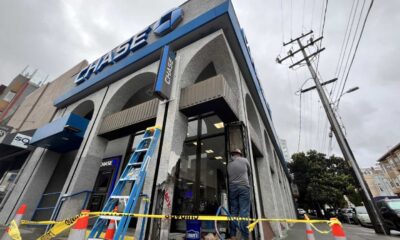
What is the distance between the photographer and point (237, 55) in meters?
7.43

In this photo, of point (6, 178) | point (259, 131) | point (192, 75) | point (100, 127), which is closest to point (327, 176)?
point (259, 131)

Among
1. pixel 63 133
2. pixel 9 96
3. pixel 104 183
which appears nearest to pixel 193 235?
pixel 104 183

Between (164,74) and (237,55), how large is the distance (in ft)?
11.7

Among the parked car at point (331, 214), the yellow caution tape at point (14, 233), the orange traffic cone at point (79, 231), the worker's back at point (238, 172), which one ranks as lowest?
the yellow caution tape at point (14, 233)

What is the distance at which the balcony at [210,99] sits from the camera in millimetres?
5348

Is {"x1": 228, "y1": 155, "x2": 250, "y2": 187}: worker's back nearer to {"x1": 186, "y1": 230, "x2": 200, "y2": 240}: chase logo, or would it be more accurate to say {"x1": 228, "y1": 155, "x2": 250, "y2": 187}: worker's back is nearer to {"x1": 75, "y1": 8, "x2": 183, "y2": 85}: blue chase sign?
{"x1": 186, "y1": 230, "x2": 200, "y2": 240}: chase logo

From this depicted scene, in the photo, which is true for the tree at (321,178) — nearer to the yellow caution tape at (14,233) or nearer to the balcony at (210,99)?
the balcony at (210,99)

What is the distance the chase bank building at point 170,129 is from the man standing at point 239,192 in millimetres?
1087

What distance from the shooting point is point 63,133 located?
7.63 meters

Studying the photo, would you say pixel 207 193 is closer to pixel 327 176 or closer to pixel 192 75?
pixel 192 75

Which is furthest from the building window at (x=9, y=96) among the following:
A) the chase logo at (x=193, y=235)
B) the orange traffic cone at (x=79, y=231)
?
the orange traffic cone at (x=79, y=231)

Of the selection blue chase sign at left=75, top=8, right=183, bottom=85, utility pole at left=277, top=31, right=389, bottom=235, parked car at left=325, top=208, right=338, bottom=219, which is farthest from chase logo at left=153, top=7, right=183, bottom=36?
parked car at left=325, top=208, right=338, bottom=219

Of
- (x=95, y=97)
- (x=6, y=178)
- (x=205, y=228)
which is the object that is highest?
(x=95, y=97)

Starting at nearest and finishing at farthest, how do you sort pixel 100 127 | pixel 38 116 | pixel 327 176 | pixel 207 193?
pixel 207 193 < pixel 100 127 < pixel 38 116 < pixel 327 176
